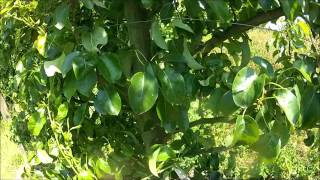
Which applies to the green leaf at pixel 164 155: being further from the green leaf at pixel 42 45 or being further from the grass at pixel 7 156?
the grass at pixel 7 156

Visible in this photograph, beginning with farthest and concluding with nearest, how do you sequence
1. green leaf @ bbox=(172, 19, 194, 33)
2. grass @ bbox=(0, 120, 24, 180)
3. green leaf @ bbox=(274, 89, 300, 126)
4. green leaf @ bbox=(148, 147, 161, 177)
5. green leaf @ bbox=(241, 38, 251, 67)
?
1. grass @ bbox=(0, 120, 24, 180)
2. green leaf @ bbox=(241, 38, 251, 67)
3. green leaf @ bbox=(148, 147, 161, 177)
4. green leaf @ bbox=(172, 19, 194, 33)
5. green leaf @ bbox=(274, 89, 300, 126)

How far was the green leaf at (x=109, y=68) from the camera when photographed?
1.01 meters

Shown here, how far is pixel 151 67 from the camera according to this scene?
1.01 m

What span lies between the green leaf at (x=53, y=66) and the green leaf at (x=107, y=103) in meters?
0.09

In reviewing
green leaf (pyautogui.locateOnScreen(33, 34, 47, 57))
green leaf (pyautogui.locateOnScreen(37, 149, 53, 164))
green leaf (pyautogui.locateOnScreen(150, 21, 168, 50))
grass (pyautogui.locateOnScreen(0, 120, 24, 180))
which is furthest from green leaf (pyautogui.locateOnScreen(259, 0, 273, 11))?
grass (pyautogui.locateOnScreen(0, 120, 24, 180))

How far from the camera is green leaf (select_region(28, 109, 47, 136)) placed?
1.20m

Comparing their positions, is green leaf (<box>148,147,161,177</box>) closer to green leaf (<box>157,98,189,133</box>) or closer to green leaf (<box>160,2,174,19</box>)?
green leaf (<box>157,98,189,133</box>)

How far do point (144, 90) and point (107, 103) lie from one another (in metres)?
0.10

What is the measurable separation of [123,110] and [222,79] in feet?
1.28

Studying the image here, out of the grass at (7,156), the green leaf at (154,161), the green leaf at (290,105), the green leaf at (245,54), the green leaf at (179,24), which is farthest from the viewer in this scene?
the grass at (7,156)

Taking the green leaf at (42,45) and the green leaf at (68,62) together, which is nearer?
the green leaf at (68,62)

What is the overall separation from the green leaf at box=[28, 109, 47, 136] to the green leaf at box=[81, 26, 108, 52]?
251mm

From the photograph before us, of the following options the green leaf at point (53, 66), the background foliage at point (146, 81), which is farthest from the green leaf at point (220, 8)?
the green leaf at point (53, 66)

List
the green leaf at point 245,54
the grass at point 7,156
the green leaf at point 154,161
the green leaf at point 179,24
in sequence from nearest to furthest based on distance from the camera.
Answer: the green leaf at point 179,24
the green leaf at point 154,161
the green leaf at point 245,54
the grass at point 7,156
